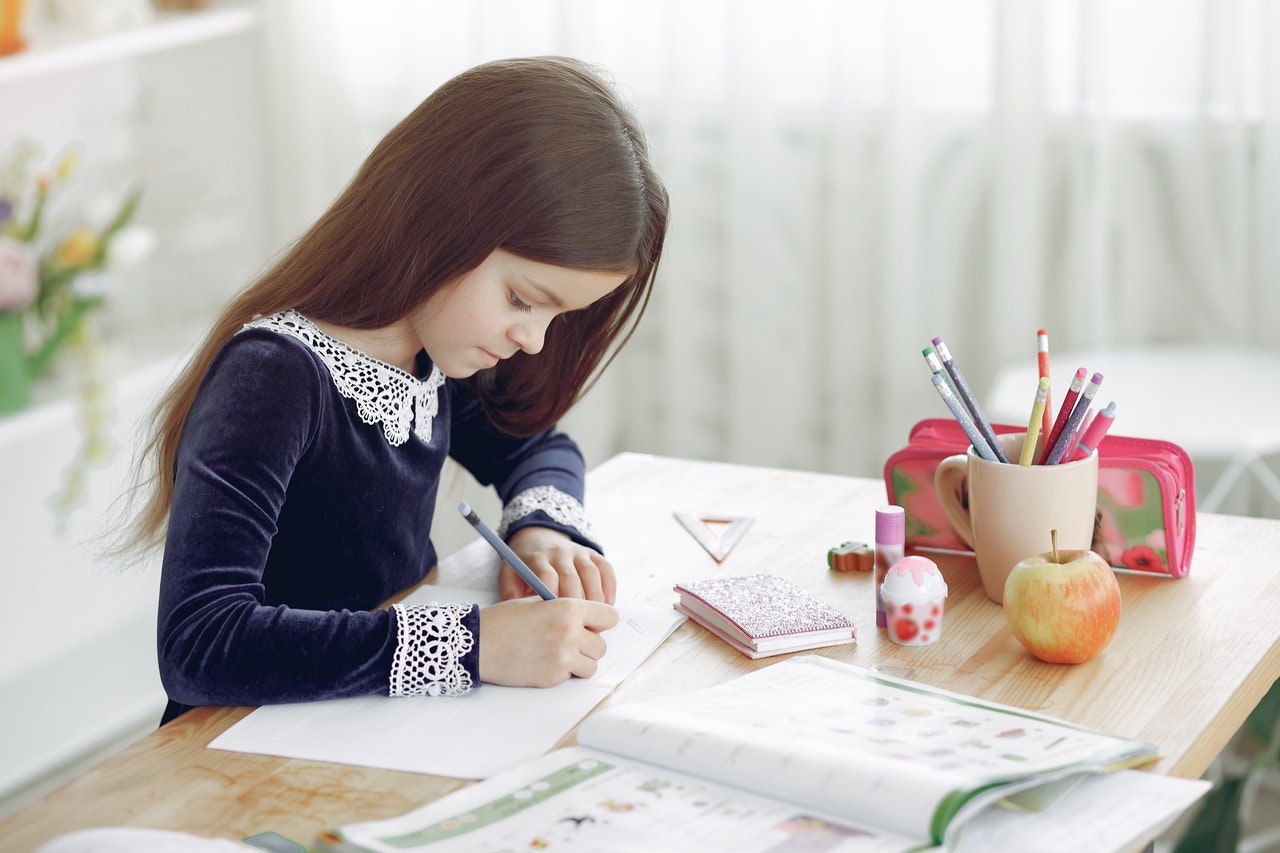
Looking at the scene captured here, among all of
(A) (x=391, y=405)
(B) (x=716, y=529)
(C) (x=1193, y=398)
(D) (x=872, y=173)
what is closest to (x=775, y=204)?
(D) (x=872, y=173)

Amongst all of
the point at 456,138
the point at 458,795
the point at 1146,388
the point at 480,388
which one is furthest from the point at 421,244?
the point at 1146,388

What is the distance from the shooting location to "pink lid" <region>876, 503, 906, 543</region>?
1.31m

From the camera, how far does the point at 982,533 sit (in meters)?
1.27

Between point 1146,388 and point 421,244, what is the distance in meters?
1.44

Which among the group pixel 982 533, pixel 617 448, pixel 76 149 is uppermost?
pixel 76 149

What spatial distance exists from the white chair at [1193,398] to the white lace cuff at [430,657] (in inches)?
50.4

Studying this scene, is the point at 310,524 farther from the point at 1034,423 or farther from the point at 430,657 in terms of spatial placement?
the point at 1034,423

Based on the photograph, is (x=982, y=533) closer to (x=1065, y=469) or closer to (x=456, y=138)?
(x=1065, y=469)

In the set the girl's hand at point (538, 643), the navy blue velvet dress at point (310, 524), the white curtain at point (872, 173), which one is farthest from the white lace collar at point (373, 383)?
the white curtain at point (872, 173)

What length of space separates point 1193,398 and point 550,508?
1.23 metres

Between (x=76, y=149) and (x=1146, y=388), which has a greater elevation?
(x=76, y=149)

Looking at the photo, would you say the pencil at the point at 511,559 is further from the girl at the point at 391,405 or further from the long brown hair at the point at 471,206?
the long brown hair at the point at 471,206

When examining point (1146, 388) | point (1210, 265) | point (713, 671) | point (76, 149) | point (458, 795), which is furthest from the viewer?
point (76, 149)

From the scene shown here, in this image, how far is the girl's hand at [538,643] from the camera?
1.12 meters
